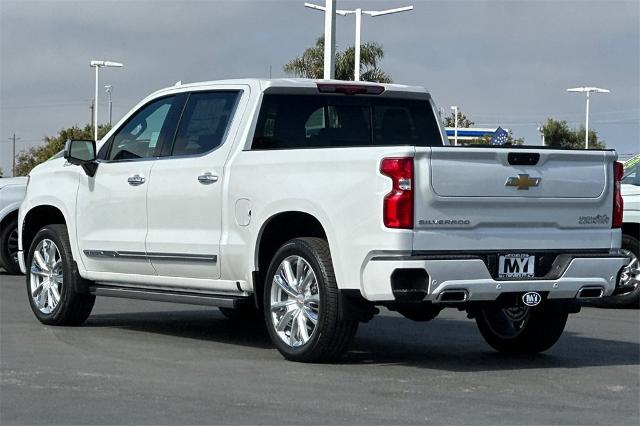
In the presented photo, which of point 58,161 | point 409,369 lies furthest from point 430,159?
point 58,161

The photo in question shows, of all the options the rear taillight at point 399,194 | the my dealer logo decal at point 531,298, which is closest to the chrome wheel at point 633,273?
the my dealer logo decal at point 531,298

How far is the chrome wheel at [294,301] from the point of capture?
28.7ft

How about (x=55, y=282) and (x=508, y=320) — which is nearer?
(x=508, y=320)

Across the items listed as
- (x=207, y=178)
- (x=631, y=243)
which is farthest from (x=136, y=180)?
(x=631, y=243)

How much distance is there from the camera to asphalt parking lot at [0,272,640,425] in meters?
6.89

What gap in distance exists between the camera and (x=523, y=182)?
335 inches

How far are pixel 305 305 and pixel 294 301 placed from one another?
12cm

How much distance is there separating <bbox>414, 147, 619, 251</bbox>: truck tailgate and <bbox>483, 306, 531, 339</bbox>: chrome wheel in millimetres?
1040

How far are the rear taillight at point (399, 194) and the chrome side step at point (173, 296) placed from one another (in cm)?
178

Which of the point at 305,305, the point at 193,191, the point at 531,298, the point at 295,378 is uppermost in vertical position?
the point at 193,191

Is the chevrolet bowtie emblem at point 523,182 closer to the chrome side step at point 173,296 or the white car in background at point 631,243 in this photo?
the chrome side step at point 173,296

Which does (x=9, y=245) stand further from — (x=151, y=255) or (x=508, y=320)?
(x=508, y=320)

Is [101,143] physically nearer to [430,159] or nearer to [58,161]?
[58,161]

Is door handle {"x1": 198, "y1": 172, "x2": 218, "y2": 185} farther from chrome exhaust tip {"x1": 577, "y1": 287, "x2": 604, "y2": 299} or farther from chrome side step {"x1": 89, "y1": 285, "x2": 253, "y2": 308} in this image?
chrome exhaust tip {"x1": 577, "y1": 287, "x2": 604, "y2": 299}
